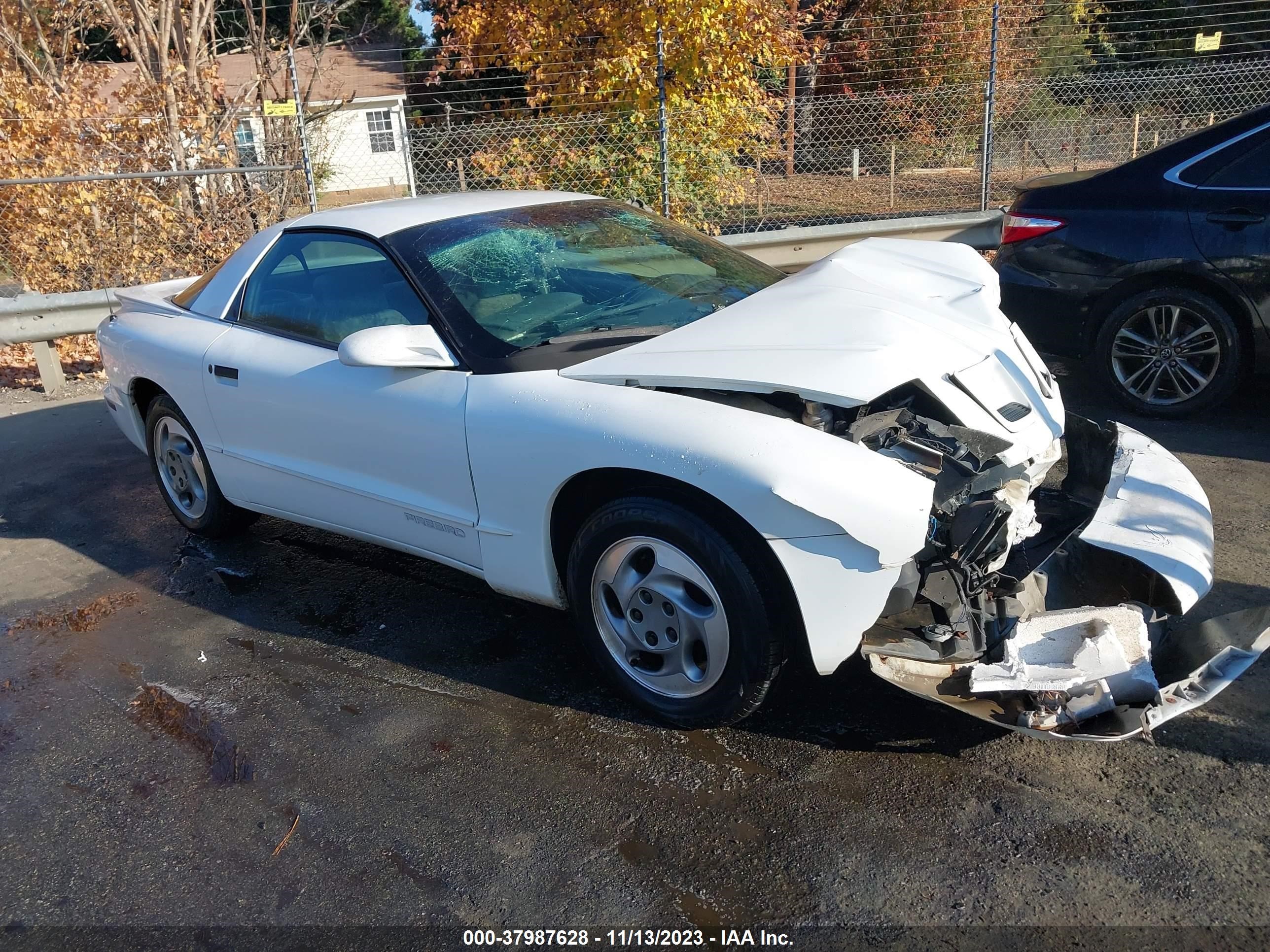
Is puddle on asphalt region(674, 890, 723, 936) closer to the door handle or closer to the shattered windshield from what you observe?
the shattered windshield

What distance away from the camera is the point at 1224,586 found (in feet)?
12.0

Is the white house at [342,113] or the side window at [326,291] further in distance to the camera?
the white house at [342,113]

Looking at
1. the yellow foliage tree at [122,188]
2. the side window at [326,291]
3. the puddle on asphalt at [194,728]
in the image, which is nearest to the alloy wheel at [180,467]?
the side window at [326,291]

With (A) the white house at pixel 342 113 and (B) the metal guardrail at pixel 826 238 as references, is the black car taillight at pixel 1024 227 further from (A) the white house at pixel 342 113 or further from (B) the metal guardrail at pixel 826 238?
(A) the white house at pixel 342 113

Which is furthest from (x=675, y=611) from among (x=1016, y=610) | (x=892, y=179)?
(x=892, y=179)

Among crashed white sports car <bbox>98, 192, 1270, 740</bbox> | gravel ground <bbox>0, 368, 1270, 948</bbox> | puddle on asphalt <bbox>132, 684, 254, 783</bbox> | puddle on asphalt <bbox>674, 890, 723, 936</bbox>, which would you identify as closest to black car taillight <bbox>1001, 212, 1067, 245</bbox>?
crashed white sports car <bbox>98, 192, 1270, 740</bbox>

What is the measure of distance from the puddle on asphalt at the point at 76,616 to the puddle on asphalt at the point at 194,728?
0.79 m

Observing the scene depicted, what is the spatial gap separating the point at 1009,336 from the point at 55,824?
3419 millimetres

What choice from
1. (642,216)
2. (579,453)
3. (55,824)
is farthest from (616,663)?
(642,216)

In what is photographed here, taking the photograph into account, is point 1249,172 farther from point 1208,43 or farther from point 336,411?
point 1208,43

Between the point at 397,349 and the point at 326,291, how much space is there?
3.09 feet

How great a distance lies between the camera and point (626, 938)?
7.77 ft

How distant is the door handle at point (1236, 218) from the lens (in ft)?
16.5

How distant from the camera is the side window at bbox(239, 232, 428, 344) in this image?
374 cm
